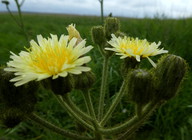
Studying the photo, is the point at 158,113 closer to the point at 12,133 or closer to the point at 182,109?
the point at 182,109

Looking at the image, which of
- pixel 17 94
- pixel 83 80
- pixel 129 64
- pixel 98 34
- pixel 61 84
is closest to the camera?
pixel 61 84

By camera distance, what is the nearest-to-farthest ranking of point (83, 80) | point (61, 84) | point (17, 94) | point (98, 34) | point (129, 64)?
point (61, 84)
point (17, 94)
point (83, 80)
point (129, 64)
point (98, 34)

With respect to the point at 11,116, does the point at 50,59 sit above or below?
above

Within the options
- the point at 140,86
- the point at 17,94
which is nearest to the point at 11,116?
the point at 17,94

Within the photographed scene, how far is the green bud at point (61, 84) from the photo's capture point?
146cm

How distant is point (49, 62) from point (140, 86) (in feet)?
1.53

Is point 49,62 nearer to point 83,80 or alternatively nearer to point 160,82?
point 83,80

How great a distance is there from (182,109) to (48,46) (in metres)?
1.78

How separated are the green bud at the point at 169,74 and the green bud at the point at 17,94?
2.21 ft

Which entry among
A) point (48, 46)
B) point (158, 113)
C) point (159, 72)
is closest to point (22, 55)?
point (48, 46)

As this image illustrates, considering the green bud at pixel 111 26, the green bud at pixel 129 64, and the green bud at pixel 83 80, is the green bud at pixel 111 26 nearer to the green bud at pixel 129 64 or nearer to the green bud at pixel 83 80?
the green bud at pixel 129 64

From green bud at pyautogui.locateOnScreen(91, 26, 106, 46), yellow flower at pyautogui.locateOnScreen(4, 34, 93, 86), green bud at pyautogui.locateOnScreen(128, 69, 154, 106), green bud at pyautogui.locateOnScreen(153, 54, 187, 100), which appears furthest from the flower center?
green bud at pyautogui.locateOnScreen(91, 26, 106, 46)

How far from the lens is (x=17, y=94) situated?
1629mm

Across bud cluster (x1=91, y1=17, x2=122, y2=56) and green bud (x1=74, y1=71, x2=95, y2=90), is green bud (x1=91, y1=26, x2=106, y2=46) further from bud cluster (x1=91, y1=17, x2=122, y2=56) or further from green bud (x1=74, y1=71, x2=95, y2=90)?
green bud (x1=74, y1=71, x2=95, y2=90)
